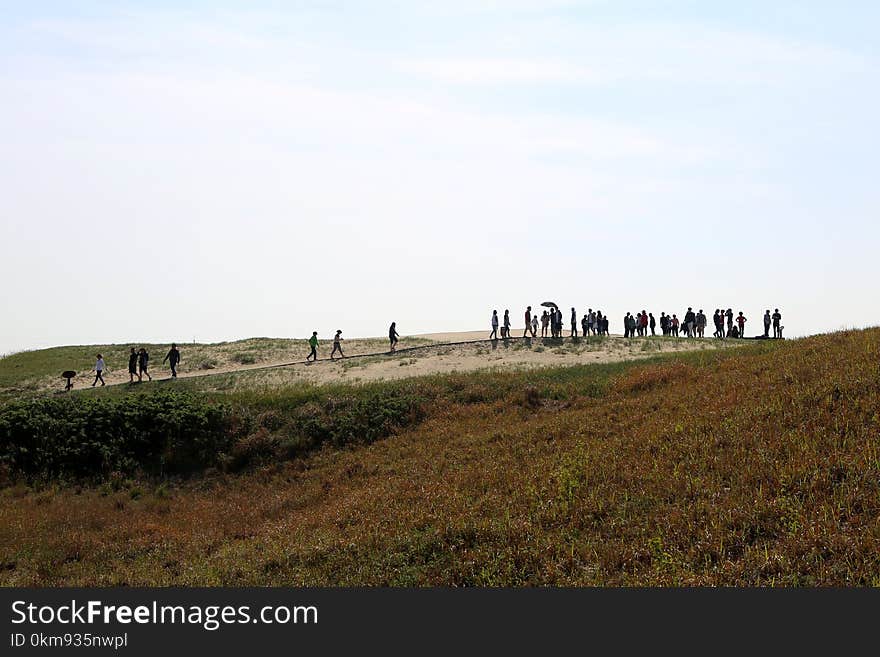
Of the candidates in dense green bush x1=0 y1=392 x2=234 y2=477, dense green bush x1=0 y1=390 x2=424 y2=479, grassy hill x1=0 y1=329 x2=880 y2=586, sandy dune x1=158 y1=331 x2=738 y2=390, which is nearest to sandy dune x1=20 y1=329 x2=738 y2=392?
sandy dune x1=158 y1=331 x2=738 y2=390

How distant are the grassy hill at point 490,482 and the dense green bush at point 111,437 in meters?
0.09

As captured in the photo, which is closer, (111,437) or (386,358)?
(111,437)

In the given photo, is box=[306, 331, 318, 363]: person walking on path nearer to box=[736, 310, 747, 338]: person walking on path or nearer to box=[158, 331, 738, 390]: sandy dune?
box=[158, 331, 738, 390]: sandy dune

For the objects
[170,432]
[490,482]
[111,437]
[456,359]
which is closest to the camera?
[490,482]

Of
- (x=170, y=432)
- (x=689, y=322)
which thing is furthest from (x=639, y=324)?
(x=170, y=432)

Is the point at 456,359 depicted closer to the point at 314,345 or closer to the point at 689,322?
the point at 314,345

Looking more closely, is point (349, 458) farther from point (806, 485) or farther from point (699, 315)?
point (699, 315)

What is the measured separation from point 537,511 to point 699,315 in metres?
37.0

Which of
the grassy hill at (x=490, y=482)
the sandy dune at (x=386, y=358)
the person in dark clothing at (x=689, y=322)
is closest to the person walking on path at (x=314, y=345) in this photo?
the sandy dune at (x=386, y=358)

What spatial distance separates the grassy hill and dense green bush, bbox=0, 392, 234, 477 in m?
0.09

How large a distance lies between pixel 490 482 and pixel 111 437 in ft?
48.3

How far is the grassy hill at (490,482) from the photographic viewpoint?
12.9m

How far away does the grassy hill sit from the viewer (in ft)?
42.4

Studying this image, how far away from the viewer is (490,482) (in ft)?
59.8
